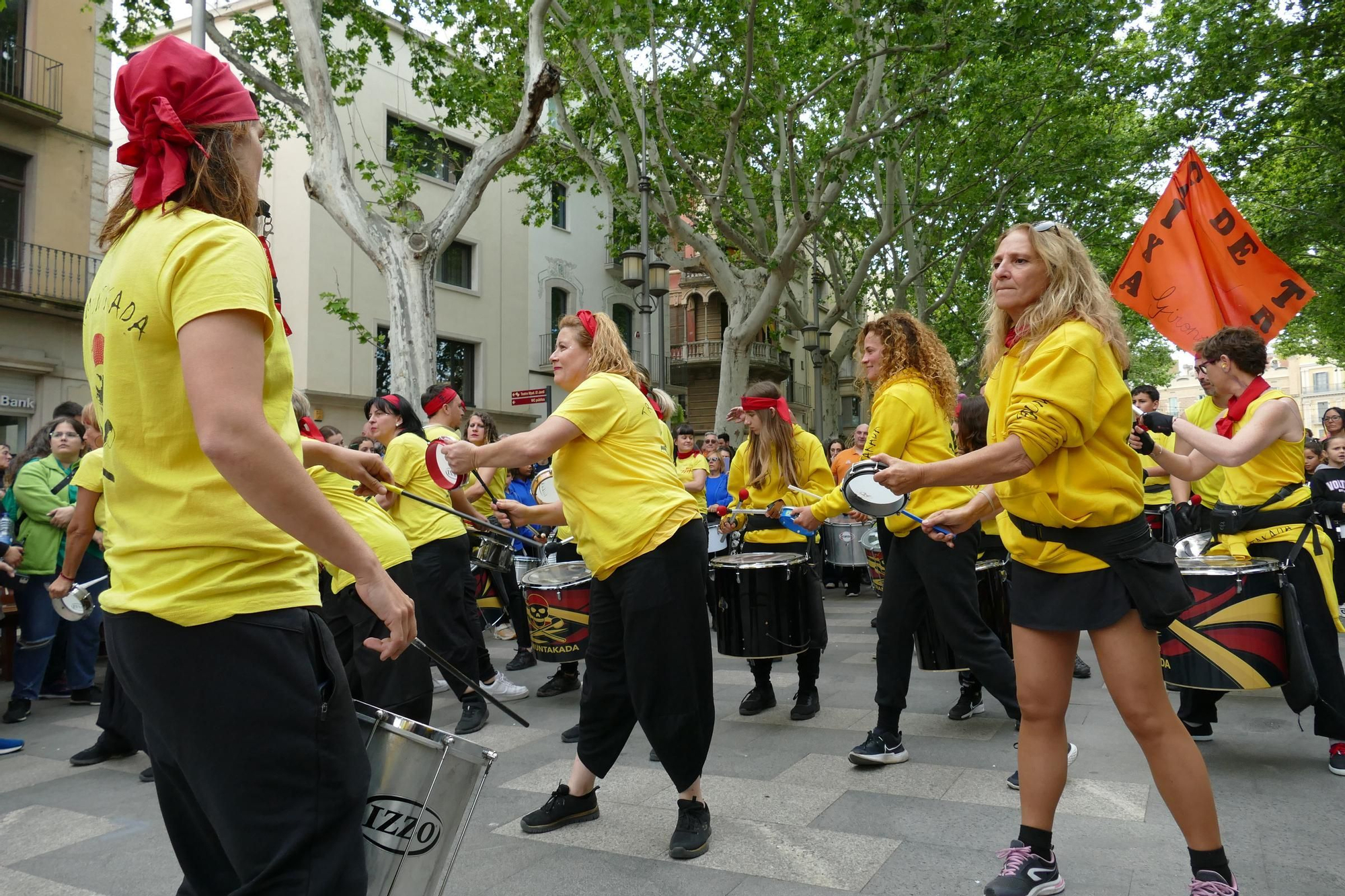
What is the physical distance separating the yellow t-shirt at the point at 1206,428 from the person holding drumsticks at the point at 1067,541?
319 centimetres

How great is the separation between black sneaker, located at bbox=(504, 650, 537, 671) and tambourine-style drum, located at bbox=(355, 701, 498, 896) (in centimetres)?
563

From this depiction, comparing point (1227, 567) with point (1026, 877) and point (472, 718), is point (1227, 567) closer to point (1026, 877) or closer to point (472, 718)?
point (1026, 877)

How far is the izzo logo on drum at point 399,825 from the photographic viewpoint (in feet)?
5.92

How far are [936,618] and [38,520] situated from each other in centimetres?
585

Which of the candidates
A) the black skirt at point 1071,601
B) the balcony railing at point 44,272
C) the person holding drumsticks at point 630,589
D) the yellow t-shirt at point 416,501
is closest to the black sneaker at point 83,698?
the yellow t-shirt at point 416,501

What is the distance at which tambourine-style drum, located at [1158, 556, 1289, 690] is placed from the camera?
152 inches

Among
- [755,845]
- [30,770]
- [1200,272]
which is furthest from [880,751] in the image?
[30,770]

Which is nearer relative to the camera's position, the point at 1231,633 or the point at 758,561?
the point at 1231,633

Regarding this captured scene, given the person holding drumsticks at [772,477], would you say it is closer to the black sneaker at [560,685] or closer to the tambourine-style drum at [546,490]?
the black sneaker at [560,685]

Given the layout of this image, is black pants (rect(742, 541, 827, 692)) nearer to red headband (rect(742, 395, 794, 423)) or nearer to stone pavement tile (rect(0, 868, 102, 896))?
red headband (rect(742, 395, 794, 423))

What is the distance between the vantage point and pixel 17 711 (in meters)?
6.11

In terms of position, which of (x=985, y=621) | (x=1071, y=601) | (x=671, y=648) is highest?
(x=1071, y=601)

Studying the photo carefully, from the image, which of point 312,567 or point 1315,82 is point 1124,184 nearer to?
point 1315,82

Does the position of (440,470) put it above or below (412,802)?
above
